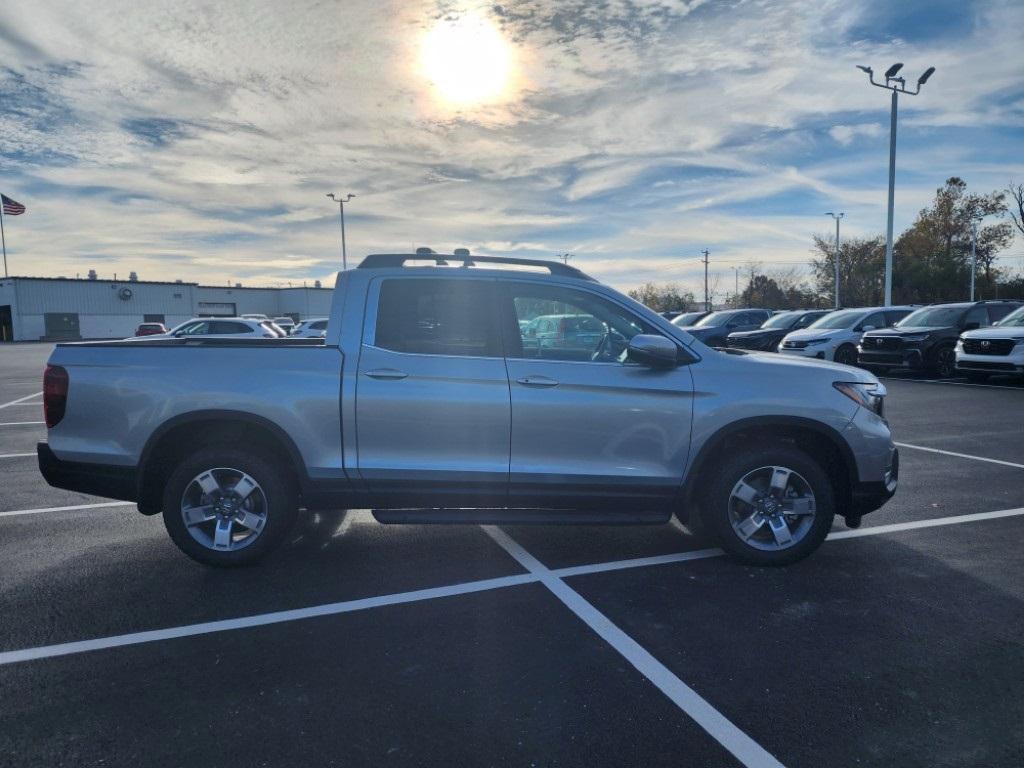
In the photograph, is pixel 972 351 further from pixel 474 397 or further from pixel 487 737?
pixel 487 737

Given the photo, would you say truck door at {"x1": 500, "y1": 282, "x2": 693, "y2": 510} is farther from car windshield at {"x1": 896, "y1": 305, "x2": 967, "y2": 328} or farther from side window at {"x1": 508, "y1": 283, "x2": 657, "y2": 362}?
car windshield at {"x1": 896, "y1": 305, "x2": 967, "y2": 328}

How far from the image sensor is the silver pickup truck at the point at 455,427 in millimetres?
4117

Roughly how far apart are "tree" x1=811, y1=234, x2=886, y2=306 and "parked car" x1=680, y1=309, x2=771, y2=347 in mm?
46212

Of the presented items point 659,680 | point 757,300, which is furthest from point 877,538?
point 757,300

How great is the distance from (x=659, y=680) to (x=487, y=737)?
0.85 metres

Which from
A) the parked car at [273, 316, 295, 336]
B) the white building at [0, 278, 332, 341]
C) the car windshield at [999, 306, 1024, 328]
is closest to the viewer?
the car windshield at [999, 306, 1024, 328]

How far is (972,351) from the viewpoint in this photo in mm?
13820

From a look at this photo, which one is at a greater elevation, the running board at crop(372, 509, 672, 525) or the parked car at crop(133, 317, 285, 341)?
the parked car at crop(133, 317, 285, 341)

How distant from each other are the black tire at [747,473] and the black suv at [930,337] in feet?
43.3

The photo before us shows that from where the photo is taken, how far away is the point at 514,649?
327 centimetres

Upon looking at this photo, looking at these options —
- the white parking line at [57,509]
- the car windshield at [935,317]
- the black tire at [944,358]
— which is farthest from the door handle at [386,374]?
the car windshield at [935,317]

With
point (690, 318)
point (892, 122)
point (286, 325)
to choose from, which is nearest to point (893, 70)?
point (892, 122)

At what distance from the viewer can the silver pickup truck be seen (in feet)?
13.5

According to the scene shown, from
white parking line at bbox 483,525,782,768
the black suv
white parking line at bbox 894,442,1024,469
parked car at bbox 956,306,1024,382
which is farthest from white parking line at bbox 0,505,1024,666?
the black suv
